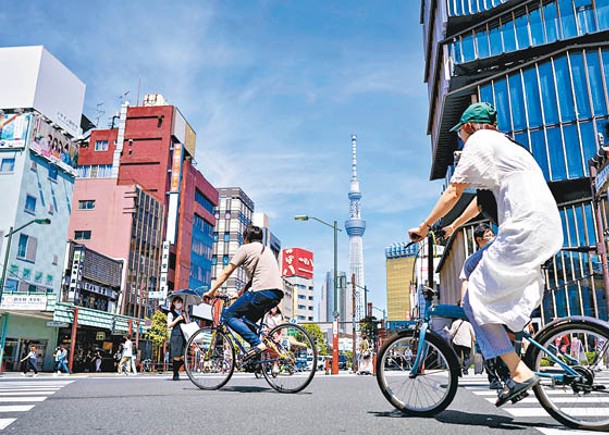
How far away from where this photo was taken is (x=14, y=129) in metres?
39.0

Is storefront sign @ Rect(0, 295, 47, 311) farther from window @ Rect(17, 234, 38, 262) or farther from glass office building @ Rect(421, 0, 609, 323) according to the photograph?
glass office building @ Rect(421, 0, 609, 323)

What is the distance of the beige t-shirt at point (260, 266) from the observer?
5.41 metres

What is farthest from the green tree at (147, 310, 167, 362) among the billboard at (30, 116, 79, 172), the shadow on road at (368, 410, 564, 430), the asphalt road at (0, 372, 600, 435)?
the shadow on road at (368, 410, 564, 430)

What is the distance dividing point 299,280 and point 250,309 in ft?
487

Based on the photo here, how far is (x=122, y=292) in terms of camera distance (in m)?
50.7

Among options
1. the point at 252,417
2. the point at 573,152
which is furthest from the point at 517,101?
the point at 252,417

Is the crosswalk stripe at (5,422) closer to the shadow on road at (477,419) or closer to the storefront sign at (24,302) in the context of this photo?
the shadow on road at (477,419)

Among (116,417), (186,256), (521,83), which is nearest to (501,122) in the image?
(521,83)

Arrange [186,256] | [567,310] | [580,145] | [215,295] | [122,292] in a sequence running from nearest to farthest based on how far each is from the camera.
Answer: [215,295], [567,310], [580,145], [122,292], [186,256]

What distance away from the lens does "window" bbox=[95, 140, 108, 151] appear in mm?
65000

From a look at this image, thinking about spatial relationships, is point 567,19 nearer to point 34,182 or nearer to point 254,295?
point 254,295

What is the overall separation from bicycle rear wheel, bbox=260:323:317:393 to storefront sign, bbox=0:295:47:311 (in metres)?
32.0

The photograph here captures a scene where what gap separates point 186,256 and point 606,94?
4828 cm

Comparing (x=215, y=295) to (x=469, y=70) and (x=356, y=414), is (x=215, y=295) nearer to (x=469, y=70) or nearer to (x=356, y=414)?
(x=356, y=414)
